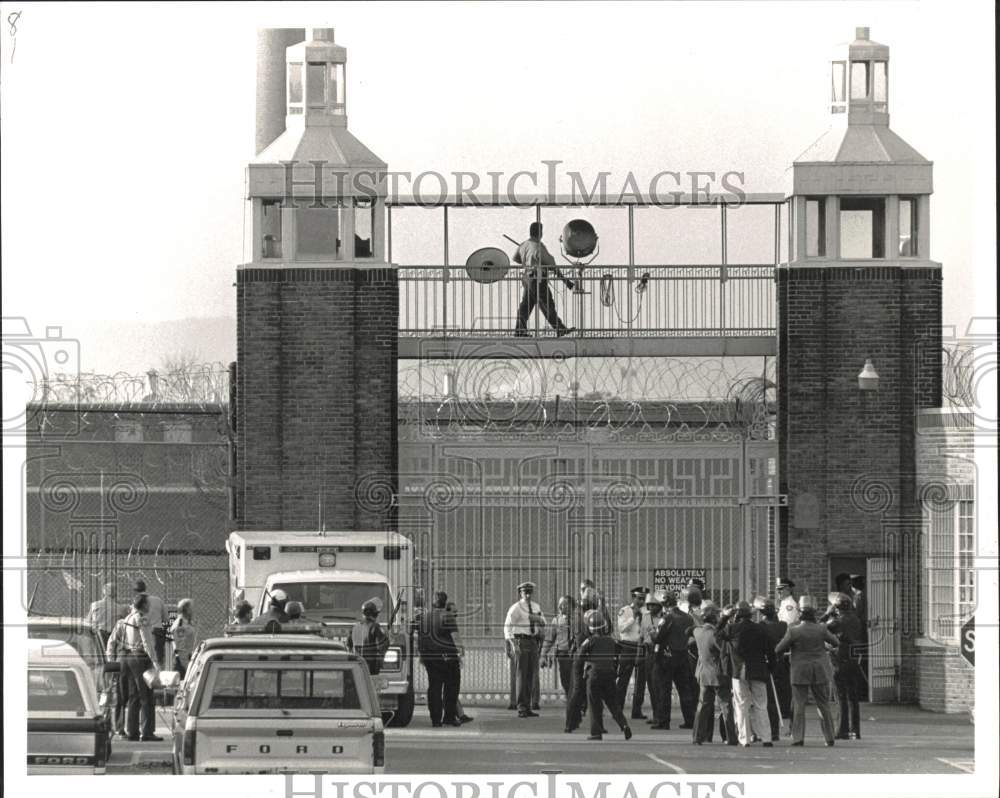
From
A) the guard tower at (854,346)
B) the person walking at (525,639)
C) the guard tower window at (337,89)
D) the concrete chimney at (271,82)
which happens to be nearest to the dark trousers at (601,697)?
the person walking at (525,639)

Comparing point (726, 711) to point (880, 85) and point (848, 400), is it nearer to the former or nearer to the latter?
point (848, 400)

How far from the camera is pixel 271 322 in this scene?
2420 cm

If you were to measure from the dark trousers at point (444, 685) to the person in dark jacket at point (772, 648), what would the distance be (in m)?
3.16

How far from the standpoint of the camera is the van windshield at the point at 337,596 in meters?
20.9

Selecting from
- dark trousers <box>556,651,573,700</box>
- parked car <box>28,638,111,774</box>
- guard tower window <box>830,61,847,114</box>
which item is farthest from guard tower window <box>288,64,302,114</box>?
parked car <box>28,638,111,774</box>

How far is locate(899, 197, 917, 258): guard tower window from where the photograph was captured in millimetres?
24344

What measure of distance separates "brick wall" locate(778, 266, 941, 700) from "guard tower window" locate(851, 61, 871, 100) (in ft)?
7.20

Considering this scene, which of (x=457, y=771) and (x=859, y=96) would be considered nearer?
(x=457, y=771)

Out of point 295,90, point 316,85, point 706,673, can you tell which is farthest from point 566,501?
point 295,90

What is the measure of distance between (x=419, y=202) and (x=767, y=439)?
5063 millimetres

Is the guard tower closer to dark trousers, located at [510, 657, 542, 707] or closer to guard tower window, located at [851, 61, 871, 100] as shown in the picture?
guard tower window, located at [851, 61, 871, 100]

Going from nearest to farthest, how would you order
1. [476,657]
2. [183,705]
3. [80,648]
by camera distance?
[183,705]
[80,648]
[476,657]

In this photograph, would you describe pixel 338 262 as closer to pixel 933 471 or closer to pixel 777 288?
pixel 777 288

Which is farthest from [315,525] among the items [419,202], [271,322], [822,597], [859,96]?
[859,96]
